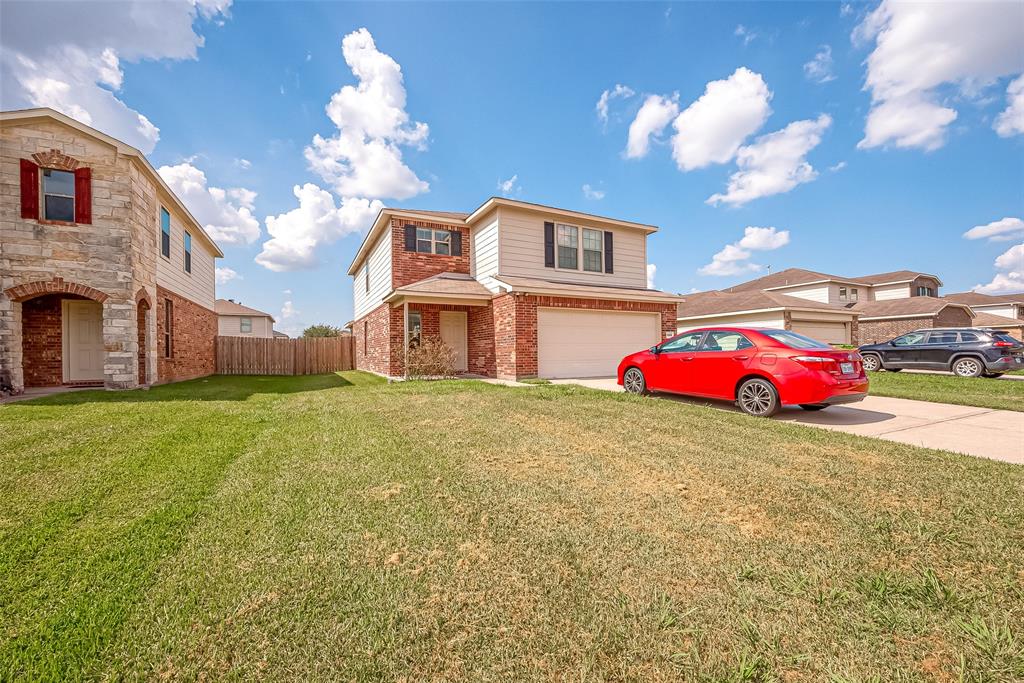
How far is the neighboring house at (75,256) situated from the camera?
8.96 m

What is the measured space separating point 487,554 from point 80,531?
2.82m

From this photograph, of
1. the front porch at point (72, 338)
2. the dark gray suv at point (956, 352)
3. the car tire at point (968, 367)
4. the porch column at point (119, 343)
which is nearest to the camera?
the front porch at point (72, 338)

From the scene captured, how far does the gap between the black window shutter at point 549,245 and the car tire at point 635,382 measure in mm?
5894

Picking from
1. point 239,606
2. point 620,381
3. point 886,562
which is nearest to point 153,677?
point 239,606

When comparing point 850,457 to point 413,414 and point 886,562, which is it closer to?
point 886,562

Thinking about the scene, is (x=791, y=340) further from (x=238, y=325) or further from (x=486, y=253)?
(x=238, y=325)

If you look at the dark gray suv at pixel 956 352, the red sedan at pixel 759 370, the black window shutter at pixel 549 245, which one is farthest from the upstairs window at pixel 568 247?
the dark gray suv at pixel 956 352

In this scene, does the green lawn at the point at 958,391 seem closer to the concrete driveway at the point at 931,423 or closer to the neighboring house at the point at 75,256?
the concrete driveway at the point at 931,423

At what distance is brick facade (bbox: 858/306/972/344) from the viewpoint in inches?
989

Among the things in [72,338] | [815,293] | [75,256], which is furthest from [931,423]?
[815,293]

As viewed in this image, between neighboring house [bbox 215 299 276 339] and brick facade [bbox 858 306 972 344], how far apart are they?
44.5m

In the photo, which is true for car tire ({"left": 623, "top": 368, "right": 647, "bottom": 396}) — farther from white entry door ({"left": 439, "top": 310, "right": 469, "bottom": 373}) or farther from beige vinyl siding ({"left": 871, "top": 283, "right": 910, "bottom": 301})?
beige vinyl siding ({"left": 871, "top": 283, "right": 910, "bottom": 301})

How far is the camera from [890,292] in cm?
3219

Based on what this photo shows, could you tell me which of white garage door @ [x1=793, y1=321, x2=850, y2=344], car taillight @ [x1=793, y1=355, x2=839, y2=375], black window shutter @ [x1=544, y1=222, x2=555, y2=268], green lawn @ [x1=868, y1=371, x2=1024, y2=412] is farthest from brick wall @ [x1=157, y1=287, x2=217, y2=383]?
white garage door @ [x1=793, y1=321, x2=850, y2=344]
